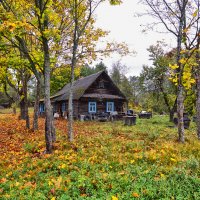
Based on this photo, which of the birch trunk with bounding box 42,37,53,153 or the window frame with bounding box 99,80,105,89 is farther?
the window frame with bounding box 99,80,105,89

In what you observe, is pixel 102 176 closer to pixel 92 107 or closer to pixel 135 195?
pixel 135 195

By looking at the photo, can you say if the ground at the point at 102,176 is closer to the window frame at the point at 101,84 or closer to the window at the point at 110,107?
the window at the point at 110,107

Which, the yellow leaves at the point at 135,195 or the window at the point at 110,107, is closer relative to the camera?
the yellow leaves at the point at 135,195

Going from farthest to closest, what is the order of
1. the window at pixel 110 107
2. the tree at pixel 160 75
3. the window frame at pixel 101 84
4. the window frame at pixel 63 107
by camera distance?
1. the window frame at pixel 63 107
2. the window frame at pixel 101 84
3. the window at pixel 110 107
4. the tree at pixel 160 75

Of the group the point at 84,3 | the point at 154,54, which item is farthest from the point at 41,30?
the point at 154,54

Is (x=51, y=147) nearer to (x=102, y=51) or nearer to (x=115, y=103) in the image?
(x=102, y=51)

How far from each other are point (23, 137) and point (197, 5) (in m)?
12.5

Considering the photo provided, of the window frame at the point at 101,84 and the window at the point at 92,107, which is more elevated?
the window frame at the point at 101,84

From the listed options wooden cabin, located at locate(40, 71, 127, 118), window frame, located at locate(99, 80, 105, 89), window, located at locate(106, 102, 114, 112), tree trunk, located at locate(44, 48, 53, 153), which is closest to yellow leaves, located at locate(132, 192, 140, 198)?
tree trunk, located at locate(44, 48, 53, 153)

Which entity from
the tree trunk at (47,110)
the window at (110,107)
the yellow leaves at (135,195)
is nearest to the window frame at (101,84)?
the window at (110,107)

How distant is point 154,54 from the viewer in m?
28.1

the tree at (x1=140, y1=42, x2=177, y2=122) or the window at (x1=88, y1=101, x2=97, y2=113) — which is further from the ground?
the tree at (x1=140, y1=42, x2=177, y2=122)

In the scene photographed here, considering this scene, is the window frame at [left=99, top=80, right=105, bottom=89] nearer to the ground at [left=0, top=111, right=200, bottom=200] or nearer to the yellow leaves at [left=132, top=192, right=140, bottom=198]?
the ground at [left=0, top=111, right=200, bottom=200]

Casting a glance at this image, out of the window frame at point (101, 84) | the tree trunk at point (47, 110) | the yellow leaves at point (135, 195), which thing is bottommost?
the yellow leaves at point (135, 195)
